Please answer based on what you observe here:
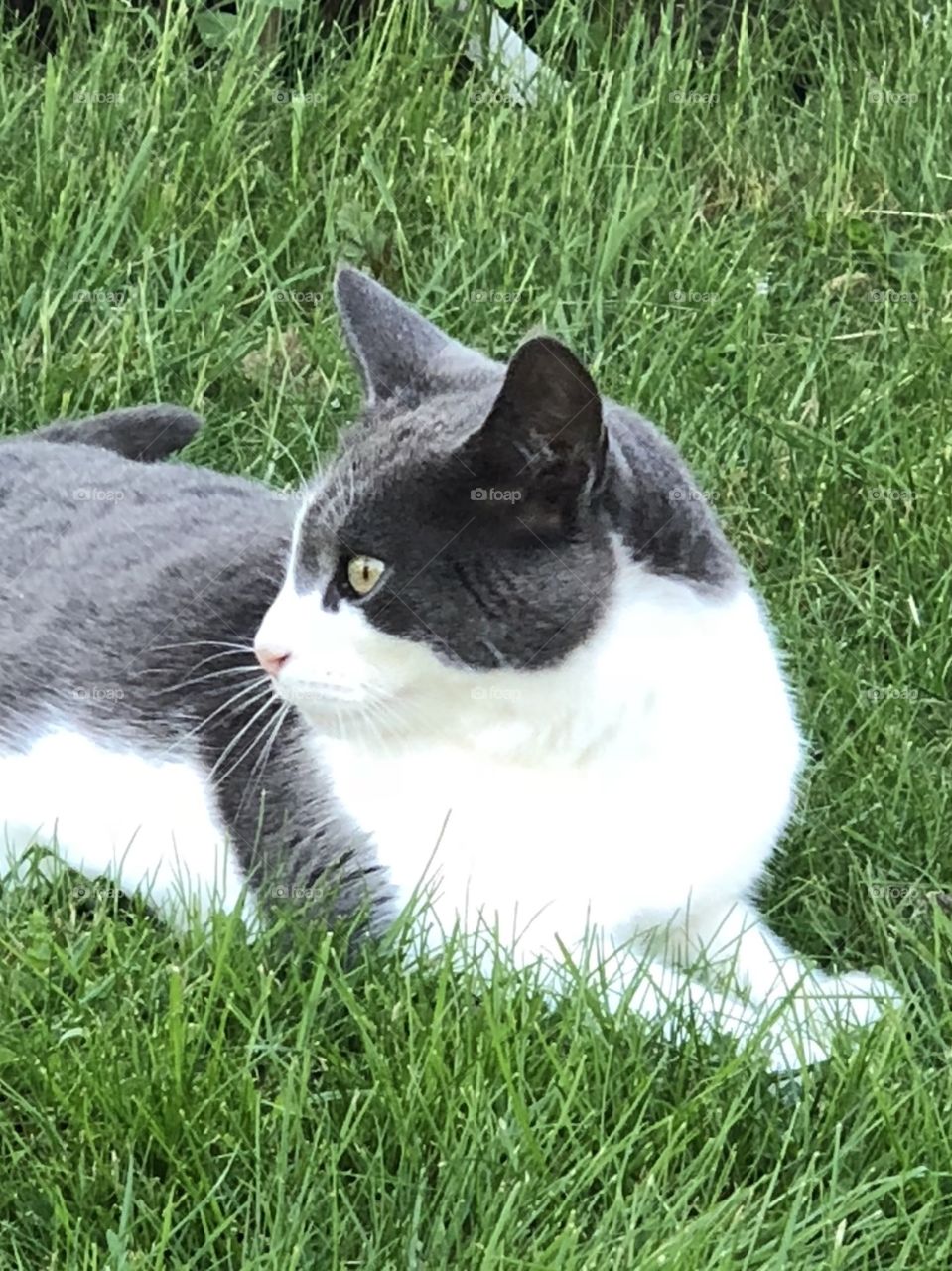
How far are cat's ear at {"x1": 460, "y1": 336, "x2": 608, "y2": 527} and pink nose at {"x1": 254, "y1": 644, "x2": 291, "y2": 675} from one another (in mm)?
271

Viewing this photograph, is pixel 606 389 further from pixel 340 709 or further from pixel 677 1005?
pixel 677 1005

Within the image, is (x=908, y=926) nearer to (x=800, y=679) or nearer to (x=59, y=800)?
(x=800, y=679)

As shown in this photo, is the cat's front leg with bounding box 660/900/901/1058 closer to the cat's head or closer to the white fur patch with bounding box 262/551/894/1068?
the white fur patch with bounding box 262/551/894/1068

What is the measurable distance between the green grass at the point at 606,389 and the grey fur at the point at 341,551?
0.75 feet

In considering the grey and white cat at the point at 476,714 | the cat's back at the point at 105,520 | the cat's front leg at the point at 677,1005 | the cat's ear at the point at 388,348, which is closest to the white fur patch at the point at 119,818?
the grey and white cat at the point at 476,714

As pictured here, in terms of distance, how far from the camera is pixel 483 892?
181 cm

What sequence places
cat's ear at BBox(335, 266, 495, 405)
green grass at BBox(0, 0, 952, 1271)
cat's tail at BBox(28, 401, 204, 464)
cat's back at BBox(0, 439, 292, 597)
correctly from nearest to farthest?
green grass at BBox(0, 0, 952, 1271) → cat's ear at BBox(335, 266, 495, 405) → cat's back at BBox(0, 439, 292, 597) → cat's tail at BBox(28, 401, 204, 464)

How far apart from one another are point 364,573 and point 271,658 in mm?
128

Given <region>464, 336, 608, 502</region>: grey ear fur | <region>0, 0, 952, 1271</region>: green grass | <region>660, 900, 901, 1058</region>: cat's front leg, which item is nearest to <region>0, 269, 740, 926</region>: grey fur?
<region>464, 336, 608, 502</region>: grey ear fur

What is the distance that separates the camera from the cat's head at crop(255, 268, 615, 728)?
166 centimetres

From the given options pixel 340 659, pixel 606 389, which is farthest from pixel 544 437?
pixel 606 389

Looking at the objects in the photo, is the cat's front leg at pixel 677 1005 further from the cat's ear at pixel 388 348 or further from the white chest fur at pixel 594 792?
the cat's ear at pixel 388 348

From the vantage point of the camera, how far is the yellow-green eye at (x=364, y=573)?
1.73 meters

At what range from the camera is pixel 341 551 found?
175 centimetres
